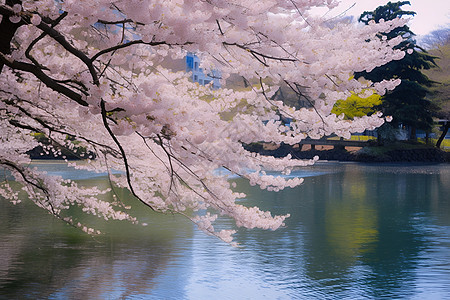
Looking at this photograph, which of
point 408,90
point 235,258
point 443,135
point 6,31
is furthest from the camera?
point 443,135

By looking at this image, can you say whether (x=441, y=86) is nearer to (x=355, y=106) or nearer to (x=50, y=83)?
(x=355, y=106)

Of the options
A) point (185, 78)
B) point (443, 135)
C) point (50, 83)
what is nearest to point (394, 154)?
point (443, 135)

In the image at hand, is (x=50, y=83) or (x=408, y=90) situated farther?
(x=408, y=90)

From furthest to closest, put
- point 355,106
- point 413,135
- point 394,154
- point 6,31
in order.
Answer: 1. point 413,135
2. point 355,106
3. point 394,154
4. point 6,31

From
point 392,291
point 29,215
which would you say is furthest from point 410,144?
point 392,291

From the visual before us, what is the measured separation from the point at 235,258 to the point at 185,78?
441 cm

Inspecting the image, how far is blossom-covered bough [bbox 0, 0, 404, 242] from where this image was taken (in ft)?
15.3

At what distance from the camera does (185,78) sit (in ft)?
26.5

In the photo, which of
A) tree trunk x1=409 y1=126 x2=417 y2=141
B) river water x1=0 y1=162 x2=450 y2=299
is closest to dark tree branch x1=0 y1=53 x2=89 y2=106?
river water x1=0 y1=162 x2=450 y2=299

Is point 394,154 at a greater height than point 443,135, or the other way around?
point 443,135

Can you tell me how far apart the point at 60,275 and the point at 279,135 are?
16.5 feet

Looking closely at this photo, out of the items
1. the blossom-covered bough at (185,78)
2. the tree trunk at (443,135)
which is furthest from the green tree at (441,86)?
the blossom-covered bough at (185,78)

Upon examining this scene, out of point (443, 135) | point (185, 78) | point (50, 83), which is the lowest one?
point (50, 83)

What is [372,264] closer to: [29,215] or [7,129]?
[7,129]
